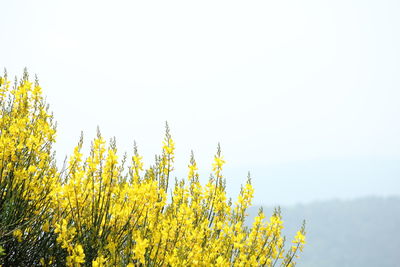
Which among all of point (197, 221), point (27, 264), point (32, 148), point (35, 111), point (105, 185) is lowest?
point (27, 264)

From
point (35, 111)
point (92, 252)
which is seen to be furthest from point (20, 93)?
point (92, 252)

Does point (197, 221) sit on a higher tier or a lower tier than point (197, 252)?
higher

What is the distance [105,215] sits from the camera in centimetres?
347

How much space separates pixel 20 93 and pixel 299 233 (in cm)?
331

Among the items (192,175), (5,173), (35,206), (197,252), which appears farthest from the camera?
(192,175)

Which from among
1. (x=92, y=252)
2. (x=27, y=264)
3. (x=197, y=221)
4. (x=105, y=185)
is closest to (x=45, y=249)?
(x=27, y=264)

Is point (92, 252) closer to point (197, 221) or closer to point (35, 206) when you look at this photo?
point (35, 206)

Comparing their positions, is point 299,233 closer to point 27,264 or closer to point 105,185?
point 105,185

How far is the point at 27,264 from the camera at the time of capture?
4.12 meters

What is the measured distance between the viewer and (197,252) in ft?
11.3

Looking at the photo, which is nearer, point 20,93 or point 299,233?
point 299,233

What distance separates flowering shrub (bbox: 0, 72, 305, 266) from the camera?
11.1 feet

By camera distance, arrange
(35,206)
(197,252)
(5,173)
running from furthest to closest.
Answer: (35,206) < (5,173) < (197,252)

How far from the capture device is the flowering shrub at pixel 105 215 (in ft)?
11.1
